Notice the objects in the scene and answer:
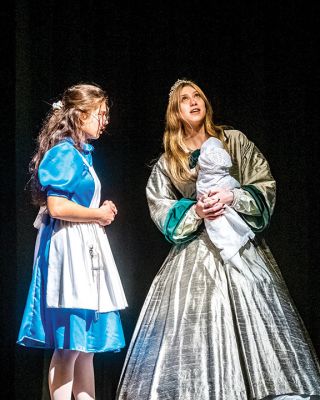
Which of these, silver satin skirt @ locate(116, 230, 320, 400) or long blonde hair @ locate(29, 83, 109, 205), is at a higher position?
long blonde hair @ locate(29, 83, 109, 205)

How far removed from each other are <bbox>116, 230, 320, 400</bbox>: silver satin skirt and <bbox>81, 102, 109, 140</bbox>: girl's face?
0.57 meters

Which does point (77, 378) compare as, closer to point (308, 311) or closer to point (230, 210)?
point (230, 210)

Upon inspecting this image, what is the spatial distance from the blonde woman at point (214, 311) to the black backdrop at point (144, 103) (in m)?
0.33

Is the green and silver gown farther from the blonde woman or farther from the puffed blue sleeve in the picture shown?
the puffed blue sleeve

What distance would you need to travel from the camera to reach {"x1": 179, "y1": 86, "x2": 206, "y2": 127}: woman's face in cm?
305

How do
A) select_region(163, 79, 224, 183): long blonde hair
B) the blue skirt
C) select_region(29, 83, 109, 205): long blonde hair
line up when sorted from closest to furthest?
the blue skirt
select_region(29, 83, 109, 205): long blonde hair
select_region(163, 79, 224, 183): long blonde hair

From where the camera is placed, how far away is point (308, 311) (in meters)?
3.17

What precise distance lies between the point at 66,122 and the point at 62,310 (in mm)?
706

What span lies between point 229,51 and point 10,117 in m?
1.01

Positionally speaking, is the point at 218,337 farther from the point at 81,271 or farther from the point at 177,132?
the point at 177,132

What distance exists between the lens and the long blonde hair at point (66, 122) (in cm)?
275

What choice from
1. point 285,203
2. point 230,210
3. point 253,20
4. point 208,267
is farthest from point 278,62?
point 208,267

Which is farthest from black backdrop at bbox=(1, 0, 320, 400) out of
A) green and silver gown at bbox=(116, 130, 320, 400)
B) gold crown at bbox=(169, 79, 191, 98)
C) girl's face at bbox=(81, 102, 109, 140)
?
girl's face at bbox=(81, 102, 109, 140)

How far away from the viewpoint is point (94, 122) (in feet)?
9.29
